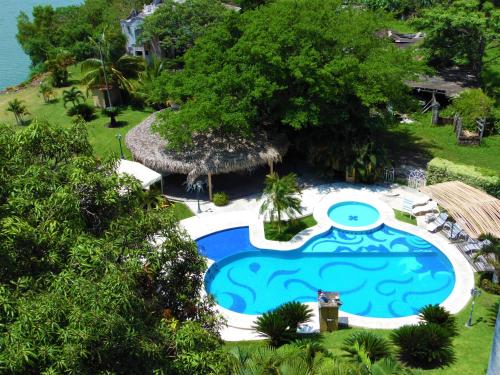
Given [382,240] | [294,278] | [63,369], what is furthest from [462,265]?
[63,369]

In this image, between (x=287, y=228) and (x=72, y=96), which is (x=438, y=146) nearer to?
(x=287, y=228)

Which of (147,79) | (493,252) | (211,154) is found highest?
(147,79)

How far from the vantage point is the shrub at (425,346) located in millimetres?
14211

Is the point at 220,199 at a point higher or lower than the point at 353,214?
higher

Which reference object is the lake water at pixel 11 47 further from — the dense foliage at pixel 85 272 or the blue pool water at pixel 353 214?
the dense foliage at pixel 85 272

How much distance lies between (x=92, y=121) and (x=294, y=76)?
16823 millimetres

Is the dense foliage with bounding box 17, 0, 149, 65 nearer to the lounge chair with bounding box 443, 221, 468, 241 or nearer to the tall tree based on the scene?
the tall tree

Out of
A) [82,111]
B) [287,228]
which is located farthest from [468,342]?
[82,111]

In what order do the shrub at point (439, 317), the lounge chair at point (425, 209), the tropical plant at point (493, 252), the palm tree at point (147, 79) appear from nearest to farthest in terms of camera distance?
the shrub at point (439, 317)
the tropical plant at point (493, 252)
the lounge chair at point (425, 209)
the palm tree at point (147, 79)

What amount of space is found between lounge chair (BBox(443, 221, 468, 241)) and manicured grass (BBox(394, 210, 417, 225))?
133 centimetres

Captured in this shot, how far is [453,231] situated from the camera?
20.8m

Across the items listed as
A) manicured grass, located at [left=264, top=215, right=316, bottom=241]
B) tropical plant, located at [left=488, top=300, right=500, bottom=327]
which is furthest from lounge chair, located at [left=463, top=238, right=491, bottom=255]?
manicured grass, located at [left=264, top=215, right=316, bottom=241]

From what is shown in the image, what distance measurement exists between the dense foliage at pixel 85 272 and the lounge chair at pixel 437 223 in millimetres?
13006

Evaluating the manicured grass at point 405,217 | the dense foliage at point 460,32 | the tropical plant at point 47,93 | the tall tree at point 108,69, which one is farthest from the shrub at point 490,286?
the tropical plant at point 47,93
